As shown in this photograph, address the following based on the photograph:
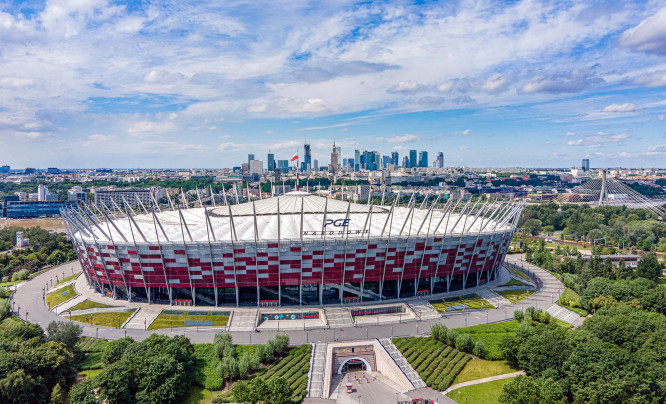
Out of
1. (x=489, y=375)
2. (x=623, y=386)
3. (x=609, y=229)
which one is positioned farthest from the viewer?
(x=609, y=229)

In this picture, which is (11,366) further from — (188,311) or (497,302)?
(497,302)

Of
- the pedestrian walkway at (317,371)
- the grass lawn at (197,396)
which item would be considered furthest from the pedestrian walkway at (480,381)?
the grass lawn at (197,396)

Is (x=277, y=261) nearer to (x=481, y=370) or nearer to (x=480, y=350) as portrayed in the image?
(x=480, y=350)

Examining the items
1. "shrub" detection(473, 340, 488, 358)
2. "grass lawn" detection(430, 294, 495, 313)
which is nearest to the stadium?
"grass lawn" detection(430, 294, 495, 313)

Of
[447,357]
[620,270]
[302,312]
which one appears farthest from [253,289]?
[620,270]

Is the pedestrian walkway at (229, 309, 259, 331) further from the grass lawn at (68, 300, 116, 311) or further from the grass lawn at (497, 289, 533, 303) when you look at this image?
the grass lawn at (497, 289, 533, 303)

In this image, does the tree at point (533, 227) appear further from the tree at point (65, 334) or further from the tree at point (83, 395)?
the tree at point (83, 395)

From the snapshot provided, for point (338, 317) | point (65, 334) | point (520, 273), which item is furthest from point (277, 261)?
point (520, 273)
